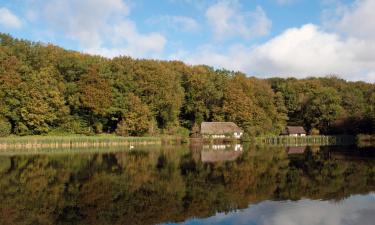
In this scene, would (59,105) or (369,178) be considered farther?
(59,105)

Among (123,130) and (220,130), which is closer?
(123,130)

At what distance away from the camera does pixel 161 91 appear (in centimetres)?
6894

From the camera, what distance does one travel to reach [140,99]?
66562 mm

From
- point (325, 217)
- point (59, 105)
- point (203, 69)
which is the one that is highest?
point (203, 69)

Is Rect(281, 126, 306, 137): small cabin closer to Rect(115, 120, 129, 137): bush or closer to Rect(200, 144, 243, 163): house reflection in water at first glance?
Rect(115, 120, 129, 137): bush

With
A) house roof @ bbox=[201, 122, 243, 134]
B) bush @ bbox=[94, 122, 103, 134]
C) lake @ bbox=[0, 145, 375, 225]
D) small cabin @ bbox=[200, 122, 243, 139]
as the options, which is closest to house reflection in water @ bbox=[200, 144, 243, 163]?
lake @ bbox=[0, 145, 375, 225]

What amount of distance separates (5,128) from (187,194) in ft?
138

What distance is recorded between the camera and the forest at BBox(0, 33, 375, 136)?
191 ft

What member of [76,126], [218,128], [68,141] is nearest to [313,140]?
[218,128]

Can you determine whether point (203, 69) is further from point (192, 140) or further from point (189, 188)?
point (189, 188)

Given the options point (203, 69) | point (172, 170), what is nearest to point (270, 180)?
point (172, 170)

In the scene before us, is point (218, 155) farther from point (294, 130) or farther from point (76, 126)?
point (294, 130)

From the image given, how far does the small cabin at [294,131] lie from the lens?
3339 inches

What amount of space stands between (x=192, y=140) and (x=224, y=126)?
8.53 m
